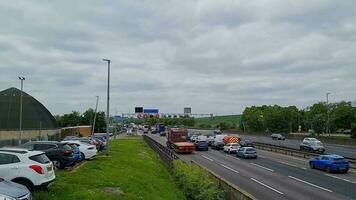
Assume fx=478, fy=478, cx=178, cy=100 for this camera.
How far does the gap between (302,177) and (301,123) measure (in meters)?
117

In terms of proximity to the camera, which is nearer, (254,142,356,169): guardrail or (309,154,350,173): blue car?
(309,154,350,173): blue car

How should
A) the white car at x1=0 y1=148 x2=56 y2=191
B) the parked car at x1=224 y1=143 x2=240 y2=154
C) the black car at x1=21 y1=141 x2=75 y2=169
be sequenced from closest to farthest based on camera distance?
the white car at x1=0 y1=148 x2=56 y2=191 < the black car at x1=21 y1=141 x2=75 y2=169 < the parked car at x1=224 y1=143 x2=240 y2=154

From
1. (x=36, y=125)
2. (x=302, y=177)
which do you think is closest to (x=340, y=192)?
(x=302, y=177)

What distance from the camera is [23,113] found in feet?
350

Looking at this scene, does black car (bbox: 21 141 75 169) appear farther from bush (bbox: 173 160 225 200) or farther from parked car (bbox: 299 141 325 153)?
parked car (bbox: 299 141 325 153)

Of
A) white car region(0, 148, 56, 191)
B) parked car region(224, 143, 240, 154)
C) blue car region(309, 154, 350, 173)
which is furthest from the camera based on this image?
parked car region(224, 143, 240, 154)

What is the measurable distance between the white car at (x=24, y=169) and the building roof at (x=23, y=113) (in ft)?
273

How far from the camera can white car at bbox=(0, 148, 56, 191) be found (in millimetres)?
15609

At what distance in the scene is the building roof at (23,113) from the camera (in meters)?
99.6

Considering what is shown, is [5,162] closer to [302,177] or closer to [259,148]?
[302,177]

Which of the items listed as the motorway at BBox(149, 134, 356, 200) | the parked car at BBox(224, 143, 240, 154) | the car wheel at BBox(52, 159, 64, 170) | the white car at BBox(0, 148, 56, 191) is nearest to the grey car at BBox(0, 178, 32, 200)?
the white car at BBox(0, 148, 56, 191)

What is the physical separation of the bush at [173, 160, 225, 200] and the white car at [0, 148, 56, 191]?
7.51 meters

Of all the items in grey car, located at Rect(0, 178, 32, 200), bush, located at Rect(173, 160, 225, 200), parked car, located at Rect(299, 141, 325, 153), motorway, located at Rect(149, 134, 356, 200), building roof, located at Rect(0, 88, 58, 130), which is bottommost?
motorway, located at Rect(149, 134, 356, 200)

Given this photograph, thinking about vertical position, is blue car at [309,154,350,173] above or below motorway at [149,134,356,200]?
above
